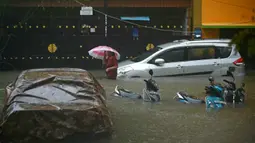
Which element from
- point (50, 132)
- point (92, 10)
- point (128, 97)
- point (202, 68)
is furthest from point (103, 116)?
point (92, 10)

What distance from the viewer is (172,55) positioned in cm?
1633

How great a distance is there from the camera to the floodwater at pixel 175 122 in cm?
858

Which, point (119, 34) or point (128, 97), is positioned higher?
point (119, 34)

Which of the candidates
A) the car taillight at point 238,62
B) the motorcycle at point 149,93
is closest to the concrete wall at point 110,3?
the car taillight at point 238,62

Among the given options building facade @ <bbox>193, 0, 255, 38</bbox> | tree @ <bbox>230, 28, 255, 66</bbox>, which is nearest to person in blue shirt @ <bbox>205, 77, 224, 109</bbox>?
tree @ <bbox>230, 28, 255, 66</bbox>

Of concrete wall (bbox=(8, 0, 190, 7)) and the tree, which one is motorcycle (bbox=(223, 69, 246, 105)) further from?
concrete wall (bbox=(8, 0, 190, 7))

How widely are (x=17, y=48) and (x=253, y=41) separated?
58.4ft

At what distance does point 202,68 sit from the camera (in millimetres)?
16234

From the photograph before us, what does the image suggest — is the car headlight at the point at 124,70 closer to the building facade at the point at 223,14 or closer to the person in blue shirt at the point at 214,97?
the person in blue shirt at the point at 214,97

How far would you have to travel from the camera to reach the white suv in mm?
16016

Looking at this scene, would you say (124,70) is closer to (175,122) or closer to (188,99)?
(188,99)

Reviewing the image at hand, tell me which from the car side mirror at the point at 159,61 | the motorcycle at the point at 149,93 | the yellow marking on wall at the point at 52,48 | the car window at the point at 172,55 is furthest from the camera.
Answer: the yellow marking on wall at the point at 52,48

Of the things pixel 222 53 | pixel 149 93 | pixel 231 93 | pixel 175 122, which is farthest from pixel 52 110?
pixel 222 53

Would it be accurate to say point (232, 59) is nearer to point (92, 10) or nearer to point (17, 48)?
point (92, 10)
